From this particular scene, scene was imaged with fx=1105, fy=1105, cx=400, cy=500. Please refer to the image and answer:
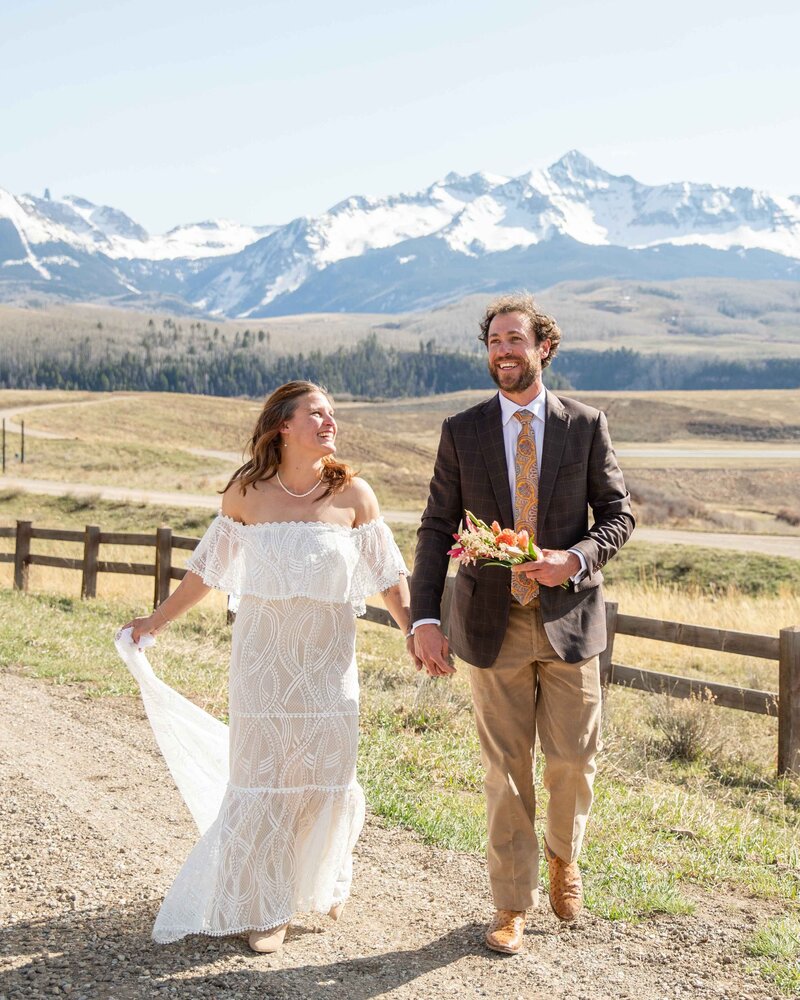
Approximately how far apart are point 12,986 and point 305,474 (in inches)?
82.4

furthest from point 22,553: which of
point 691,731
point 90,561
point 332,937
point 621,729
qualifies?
point 332,937

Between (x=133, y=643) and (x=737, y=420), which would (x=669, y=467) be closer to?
(x=737, y=420)

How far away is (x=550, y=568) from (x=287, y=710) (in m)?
1.16

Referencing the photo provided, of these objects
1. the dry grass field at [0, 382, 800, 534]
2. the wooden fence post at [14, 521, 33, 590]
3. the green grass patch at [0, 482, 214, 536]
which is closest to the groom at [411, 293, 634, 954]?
the wooden fence post at [14, 521, 33, 590]

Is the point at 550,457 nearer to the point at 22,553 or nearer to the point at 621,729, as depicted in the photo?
the point at 621,729

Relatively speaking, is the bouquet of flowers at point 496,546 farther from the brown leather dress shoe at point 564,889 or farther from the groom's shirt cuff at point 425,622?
the brown leather dress shoe at point 564,889

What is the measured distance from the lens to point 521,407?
14.3ft

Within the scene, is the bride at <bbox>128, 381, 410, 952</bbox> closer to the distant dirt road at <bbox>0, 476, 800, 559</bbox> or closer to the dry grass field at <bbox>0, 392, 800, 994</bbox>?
the dry grass field at <bbox>0, 392, 800, 994</bbox>

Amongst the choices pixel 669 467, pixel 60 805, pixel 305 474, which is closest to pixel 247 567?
pixel 305 474

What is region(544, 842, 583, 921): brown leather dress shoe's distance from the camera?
441 cm

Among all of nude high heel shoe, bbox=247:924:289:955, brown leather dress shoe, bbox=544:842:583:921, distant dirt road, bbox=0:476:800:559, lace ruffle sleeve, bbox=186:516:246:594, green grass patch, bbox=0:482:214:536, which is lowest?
green grass patch, bbox=0:482:214:536

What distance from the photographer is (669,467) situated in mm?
64562

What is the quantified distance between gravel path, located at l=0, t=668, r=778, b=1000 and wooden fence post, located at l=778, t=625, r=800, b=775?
9.43 feet

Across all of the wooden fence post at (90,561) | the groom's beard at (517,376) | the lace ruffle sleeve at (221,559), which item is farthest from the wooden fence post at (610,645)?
the wooden fence post at (90,561)
